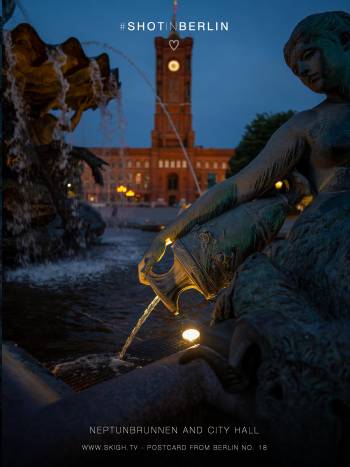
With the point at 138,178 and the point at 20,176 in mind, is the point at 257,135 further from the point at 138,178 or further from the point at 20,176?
the point at 138,178

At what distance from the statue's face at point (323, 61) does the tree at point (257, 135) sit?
27035 millimetres

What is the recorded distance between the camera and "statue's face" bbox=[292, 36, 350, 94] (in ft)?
5.34

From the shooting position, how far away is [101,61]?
341 inches

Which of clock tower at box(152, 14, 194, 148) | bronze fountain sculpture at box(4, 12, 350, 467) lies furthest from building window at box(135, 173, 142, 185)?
bronze fountain sculpture at box(4, 12, 350, 467)

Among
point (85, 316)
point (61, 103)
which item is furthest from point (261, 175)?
point (61, 103)

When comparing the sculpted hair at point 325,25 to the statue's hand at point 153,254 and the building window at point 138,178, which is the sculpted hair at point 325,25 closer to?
the statue's hand at point 153,254

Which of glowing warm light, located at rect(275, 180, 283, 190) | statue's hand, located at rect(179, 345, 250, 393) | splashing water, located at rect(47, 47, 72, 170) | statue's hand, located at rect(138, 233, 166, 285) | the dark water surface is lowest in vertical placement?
the dark water surface

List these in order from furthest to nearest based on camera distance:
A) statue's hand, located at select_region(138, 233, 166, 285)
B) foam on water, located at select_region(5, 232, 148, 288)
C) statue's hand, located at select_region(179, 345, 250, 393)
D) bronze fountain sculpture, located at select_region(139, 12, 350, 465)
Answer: foam on water, located at select_region(5, 232, 148, 288), statue's hand, located at select_region(138, 233, 166, 285), statue's hand, located at select_region(179, 345, 250, 393), bronze fountain sculpture, located at select_region(139, 12, 350, 465)

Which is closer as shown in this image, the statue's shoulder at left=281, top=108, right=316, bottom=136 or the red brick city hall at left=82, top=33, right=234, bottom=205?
the statue's shoulder at left=281, top=108, right=316, bottom=136

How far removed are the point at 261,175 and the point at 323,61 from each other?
568mm

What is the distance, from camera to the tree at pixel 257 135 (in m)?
28.5

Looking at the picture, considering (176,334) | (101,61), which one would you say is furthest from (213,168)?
(176,334)

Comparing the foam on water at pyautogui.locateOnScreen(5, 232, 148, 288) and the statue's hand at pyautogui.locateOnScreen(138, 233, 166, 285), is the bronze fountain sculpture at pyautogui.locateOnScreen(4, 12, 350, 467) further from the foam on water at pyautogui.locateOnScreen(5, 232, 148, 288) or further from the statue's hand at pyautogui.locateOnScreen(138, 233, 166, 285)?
the foam on water at pyautogui.locateOnScreen(5, 232, 148, 288)

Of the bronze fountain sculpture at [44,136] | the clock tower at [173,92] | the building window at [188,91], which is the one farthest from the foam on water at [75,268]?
the building window at [188,91]
